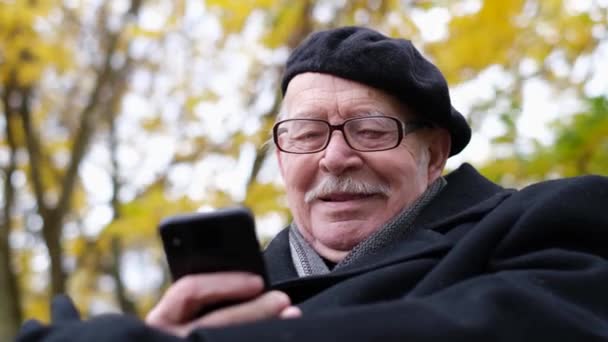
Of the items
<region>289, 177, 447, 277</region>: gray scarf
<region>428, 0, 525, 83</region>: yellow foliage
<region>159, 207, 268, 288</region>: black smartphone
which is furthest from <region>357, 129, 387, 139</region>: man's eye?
<region>428, 0, 525, 83</region>: yellow foliage

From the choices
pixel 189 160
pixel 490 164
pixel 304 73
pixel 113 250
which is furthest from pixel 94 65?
pixel 304 73

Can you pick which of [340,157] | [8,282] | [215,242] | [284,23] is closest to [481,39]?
[284,23]

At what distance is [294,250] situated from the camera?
223 centimetres

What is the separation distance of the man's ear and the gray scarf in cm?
9

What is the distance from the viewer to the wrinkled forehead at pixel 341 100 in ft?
6.96

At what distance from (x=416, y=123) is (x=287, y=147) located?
44 cm

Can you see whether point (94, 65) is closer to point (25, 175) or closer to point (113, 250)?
point (25, 175)

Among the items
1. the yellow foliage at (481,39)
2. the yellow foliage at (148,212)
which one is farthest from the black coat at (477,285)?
the yellow foliage at (148,212)

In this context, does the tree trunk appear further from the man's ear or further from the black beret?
the man's ear

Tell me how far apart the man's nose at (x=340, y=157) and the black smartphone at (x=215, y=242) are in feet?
2.85

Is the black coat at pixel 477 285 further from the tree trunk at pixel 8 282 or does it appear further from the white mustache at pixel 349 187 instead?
the tree trunk at pixel 8 282

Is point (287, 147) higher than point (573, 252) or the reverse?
higher

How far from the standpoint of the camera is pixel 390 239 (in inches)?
80.0

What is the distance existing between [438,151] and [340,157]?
0.46m
